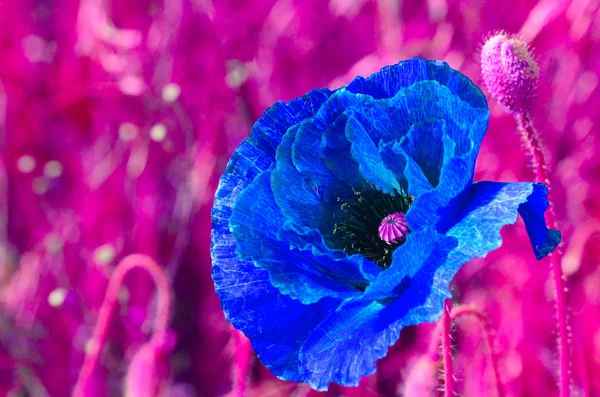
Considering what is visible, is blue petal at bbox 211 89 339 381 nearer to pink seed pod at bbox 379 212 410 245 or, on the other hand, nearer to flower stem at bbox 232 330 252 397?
pink seed pod at bbox 379 212 410 245

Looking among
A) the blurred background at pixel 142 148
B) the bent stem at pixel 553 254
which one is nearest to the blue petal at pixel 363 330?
the bent stem at pixel 553 254

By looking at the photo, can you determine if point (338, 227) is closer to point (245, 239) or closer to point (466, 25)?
point (245, 239)

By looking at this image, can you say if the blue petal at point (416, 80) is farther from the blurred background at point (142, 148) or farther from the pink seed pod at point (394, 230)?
the blurred background at point (142, 148)

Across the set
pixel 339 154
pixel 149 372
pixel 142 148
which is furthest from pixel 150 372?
pixel 339 154

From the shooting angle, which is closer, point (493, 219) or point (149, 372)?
point (493, 219)

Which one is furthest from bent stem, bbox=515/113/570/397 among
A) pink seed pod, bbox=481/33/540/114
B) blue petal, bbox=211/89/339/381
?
blue petal, bbox=211/89/339/381

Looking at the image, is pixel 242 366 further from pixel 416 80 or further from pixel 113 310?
pixel 416 80

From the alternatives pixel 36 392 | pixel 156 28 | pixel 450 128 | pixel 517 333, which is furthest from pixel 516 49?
pixel 36 392

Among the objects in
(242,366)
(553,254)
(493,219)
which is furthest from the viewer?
(242,366)
